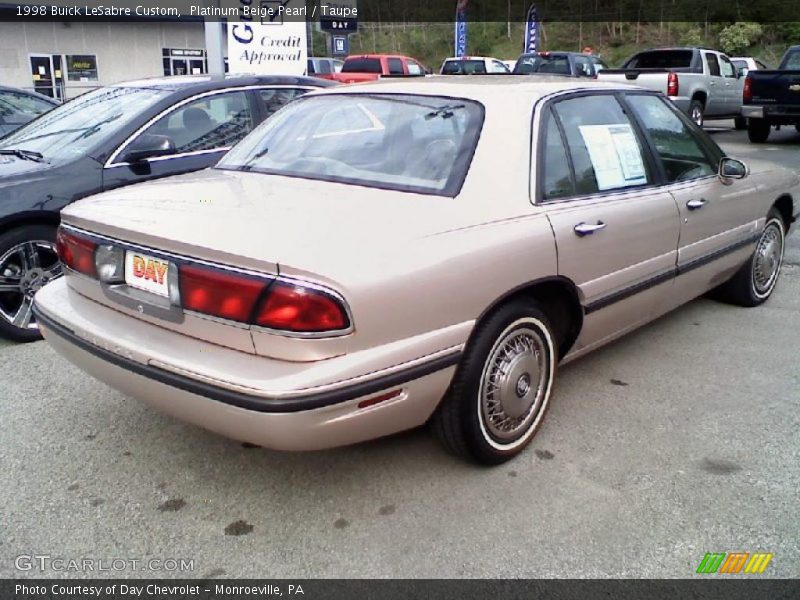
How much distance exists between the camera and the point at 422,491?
2904 mm

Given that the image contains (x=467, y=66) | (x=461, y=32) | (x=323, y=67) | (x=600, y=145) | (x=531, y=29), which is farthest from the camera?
(x=461, y=32)

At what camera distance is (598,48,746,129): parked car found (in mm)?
14203

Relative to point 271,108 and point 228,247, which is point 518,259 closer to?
point 228,247

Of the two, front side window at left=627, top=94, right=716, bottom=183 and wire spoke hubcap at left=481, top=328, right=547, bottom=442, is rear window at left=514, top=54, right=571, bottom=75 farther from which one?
wire spoke hubcap at left=481, top=328, right=547, bottom=442

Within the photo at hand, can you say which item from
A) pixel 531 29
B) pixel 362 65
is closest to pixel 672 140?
pixel 362 65

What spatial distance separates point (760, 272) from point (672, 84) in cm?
1031

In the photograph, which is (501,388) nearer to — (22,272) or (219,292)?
(219,292)

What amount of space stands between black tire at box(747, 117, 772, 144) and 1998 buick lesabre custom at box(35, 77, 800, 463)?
12.2 meters

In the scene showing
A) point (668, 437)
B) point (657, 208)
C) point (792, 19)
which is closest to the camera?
point (668, 437)

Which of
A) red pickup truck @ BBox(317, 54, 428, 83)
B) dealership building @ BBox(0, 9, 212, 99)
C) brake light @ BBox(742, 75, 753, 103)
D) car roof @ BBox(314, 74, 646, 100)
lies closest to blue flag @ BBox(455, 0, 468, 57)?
red pickup truck @ BBox(317, 54, 428, 83)

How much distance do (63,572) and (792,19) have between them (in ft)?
155

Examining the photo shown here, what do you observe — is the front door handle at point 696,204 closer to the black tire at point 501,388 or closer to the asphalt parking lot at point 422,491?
the asphalt parking lot at point 422,491
